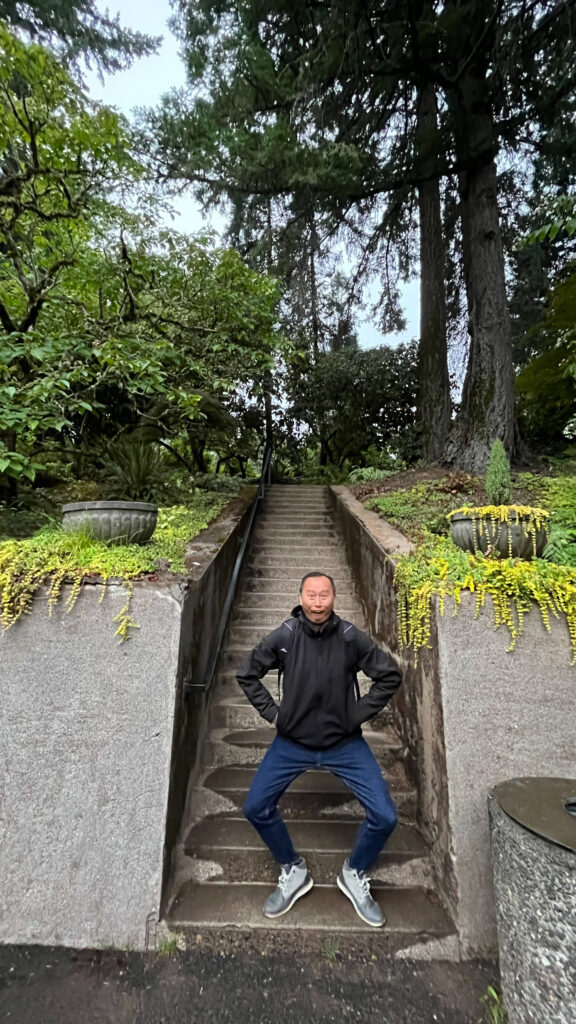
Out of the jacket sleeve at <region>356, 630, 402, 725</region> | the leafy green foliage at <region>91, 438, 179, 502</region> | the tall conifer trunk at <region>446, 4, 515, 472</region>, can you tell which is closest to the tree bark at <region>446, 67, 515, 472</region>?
the tall conifer trunk at <region>446, 4, 515, 472</region>

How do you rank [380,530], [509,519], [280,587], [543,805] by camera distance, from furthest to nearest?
[280,587]
[380,530]
[509,519]
[543,805]

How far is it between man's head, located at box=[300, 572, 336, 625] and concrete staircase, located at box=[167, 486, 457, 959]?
4.12ft

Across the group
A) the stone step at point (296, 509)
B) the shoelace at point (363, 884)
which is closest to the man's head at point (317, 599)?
the shoelace at point (363, 884)

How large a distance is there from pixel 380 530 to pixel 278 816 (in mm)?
2559

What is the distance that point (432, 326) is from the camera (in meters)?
7.66

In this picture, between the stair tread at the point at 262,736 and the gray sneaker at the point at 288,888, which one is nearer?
the gray sneaker at the point at 288,888

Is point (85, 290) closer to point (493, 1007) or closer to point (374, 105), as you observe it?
point (374, 105)

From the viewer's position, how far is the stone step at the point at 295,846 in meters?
2.15

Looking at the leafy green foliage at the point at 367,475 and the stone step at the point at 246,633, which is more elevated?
the leafy green foliage at the point at 367,475

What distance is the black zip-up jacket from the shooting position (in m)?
1.99

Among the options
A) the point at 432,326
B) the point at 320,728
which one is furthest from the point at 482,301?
the point at 320,728

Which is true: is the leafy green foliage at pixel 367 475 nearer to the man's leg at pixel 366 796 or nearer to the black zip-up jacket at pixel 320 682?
the black zip-up jacket at pixel 320 682

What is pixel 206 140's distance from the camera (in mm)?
5910

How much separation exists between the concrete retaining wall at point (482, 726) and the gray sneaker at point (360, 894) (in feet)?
1.14
